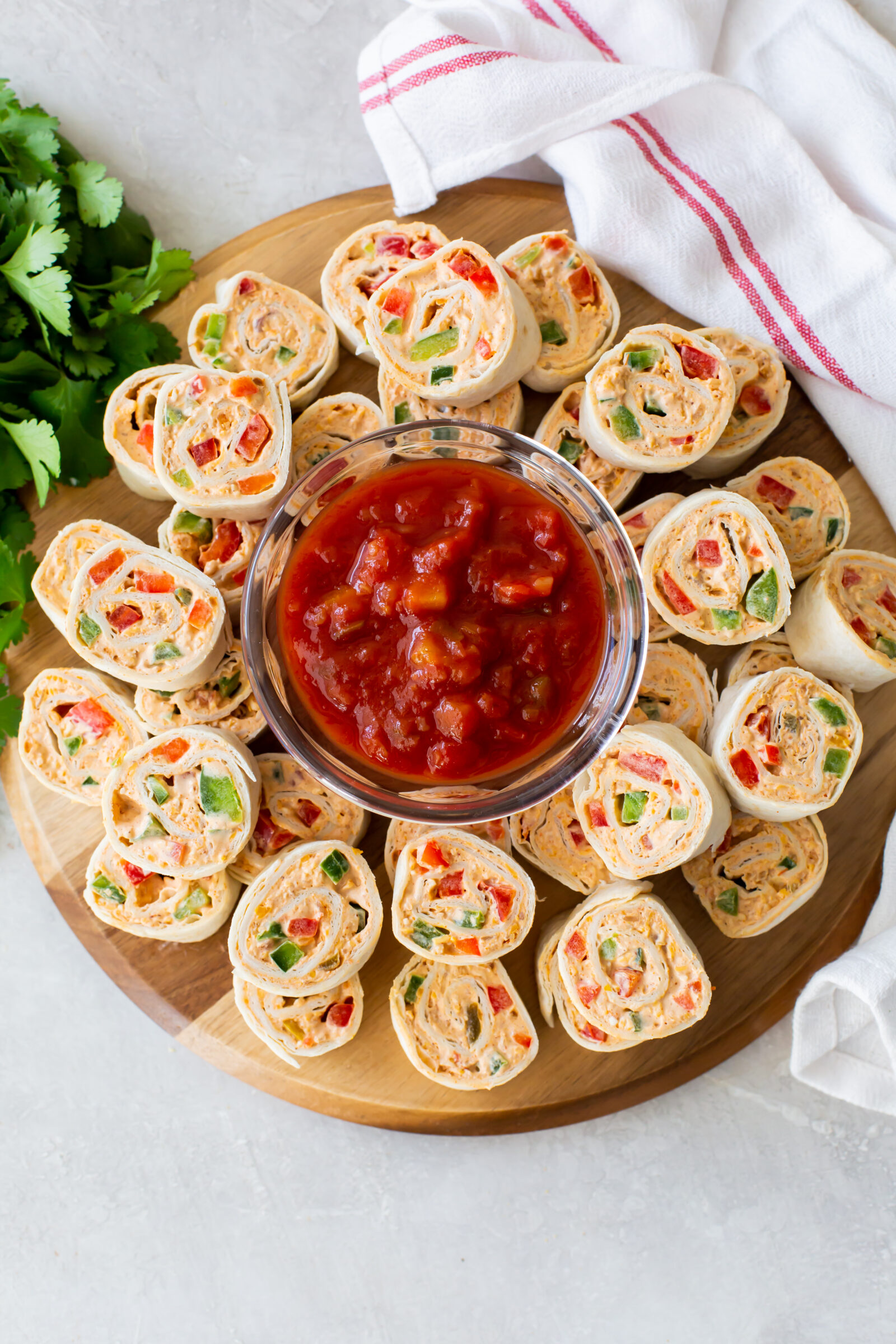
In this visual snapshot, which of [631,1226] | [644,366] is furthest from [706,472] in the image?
[631,1226]

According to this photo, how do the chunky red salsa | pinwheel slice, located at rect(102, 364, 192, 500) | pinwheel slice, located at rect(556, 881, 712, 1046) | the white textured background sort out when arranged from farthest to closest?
the white textured background, pinwheel slice, located at rect(102, 364, 192, 500), pinwheel slice, located at rect(556, 881, 712, 1046), the chunky red salsa

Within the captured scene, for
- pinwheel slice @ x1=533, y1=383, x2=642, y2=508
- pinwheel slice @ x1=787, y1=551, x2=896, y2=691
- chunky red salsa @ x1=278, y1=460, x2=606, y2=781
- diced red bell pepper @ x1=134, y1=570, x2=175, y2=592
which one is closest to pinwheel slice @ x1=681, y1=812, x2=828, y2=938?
pinwheel slice @ x1=787, y1=551, x2=896, y2=691

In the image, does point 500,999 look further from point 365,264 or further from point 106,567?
point 365,264

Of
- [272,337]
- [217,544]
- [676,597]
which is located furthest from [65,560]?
[676,597]

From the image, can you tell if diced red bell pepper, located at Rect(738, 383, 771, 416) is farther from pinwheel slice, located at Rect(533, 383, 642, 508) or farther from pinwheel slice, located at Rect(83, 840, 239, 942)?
pinwheel slice, located at Rect(83, 840, 239, 942)

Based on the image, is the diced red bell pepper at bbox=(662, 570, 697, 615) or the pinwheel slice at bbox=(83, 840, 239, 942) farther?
the pinwheel slice at bbox=(83, 840, 239, 942)

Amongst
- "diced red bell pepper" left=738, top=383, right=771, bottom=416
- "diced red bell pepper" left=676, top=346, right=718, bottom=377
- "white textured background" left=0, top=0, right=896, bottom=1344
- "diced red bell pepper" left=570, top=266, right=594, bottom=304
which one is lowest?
Answer: "white textured background" left=0, top=0, right=896, bottom=1344

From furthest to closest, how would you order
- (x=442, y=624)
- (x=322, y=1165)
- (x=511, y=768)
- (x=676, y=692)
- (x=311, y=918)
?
(x=322, y=1165)
(x=676, y=692)
(x=311, y=918)
(x=511, y=768)
(x=442, y=624)

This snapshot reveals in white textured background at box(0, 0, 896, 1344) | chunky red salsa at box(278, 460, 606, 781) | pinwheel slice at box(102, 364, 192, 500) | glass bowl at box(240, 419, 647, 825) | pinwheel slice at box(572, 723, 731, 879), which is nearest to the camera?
chunky red salsa at box(278, 460, 606, 781)
